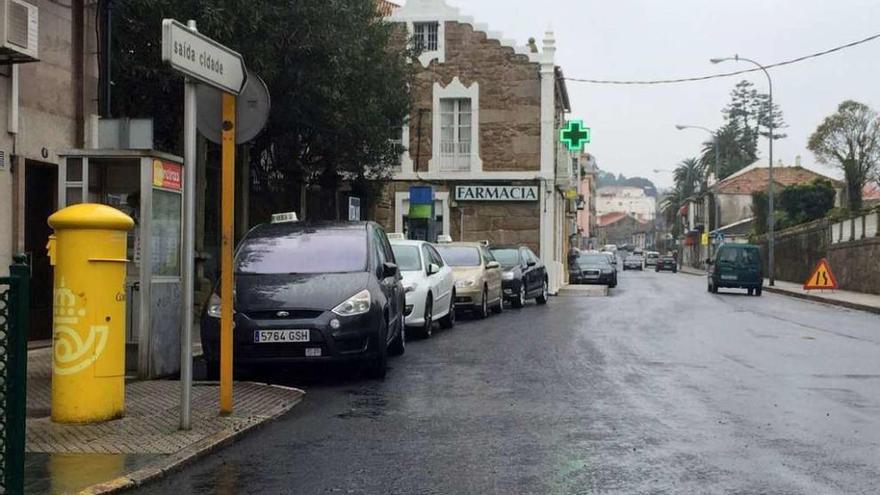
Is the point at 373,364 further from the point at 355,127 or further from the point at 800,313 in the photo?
the point at 800,313

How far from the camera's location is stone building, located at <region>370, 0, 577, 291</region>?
3186 centimetres

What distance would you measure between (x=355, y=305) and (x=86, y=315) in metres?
3.23

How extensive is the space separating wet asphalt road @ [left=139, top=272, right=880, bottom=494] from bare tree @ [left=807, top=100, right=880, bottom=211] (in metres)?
47.6

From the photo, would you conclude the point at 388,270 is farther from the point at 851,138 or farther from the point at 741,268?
the point at 851,138

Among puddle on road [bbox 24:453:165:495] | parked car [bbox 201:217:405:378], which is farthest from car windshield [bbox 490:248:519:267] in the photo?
puddle on road [bbox 24:453:165:495]

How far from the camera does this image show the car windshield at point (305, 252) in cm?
1055

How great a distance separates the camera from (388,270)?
11039 mm

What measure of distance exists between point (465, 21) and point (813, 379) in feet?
78.7

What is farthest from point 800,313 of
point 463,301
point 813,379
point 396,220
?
point 396,220

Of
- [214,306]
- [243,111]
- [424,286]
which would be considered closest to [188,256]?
[243,111]

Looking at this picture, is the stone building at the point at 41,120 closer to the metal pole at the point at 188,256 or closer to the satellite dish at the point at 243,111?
the satellite dish at the point at 243,111

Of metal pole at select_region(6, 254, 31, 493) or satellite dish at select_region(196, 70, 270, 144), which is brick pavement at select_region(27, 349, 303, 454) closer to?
metal pole at select_region(6, 254, 31, 493)

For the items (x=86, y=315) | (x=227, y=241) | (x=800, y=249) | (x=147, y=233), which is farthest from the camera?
(x=800, y=249)

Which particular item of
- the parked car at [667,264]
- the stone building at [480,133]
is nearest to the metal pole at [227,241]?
the stone building at [480,133]
